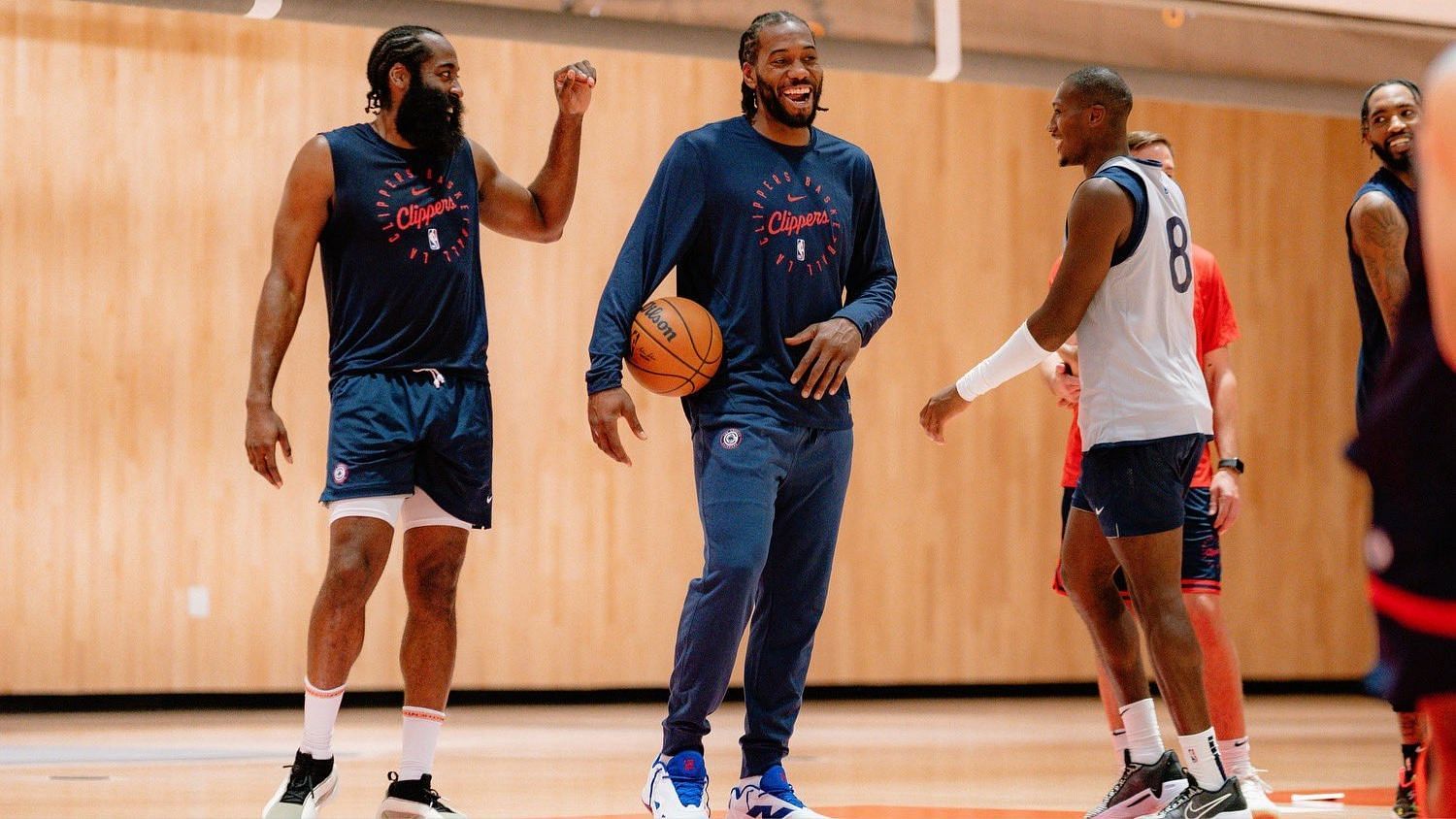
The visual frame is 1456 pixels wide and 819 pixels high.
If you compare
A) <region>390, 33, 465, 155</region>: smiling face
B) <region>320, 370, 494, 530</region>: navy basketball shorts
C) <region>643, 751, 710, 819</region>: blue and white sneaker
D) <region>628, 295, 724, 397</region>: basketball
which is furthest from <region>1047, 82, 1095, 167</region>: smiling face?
<region>643, 751, 710, 819</region>: blue and white sneaker

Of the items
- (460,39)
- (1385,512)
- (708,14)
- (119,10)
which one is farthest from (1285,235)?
(1385,512)

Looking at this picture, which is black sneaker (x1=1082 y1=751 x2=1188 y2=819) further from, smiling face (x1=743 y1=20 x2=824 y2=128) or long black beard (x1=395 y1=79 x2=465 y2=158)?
long black beard (x1=395 y1=79 x2=465 y2=158)

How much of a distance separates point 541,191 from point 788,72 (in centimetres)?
86

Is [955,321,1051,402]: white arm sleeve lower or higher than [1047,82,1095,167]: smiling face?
lower

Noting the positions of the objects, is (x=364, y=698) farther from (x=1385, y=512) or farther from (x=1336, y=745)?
(x=1385, y=512)

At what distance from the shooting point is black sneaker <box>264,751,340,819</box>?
145 inches

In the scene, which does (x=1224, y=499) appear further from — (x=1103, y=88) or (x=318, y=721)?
(x=318, y=721)

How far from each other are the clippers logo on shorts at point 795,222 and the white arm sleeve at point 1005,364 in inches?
19.3

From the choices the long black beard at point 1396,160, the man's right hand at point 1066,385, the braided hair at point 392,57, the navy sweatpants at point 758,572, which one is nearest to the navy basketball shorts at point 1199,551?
the man's right hand at point 1066,385

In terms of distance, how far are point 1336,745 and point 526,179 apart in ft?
16.6

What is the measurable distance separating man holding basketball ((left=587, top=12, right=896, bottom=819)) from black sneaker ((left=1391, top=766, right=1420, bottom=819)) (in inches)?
71.6

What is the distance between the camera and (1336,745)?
22.9 ft

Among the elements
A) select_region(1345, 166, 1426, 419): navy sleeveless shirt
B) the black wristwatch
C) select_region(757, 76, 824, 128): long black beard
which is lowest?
the black wristwatch

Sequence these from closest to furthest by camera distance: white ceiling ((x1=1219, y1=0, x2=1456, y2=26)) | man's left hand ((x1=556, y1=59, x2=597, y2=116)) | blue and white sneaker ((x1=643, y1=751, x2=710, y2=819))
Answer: blue and white sneaker ((x1=643, y1=751, x2=710, y2=819)) → man's left hand ((x1=556, y1=59, x2=597, y2=116)) → white ceiling ((x1=1219, y1=0, x2=1456, y2=26))
